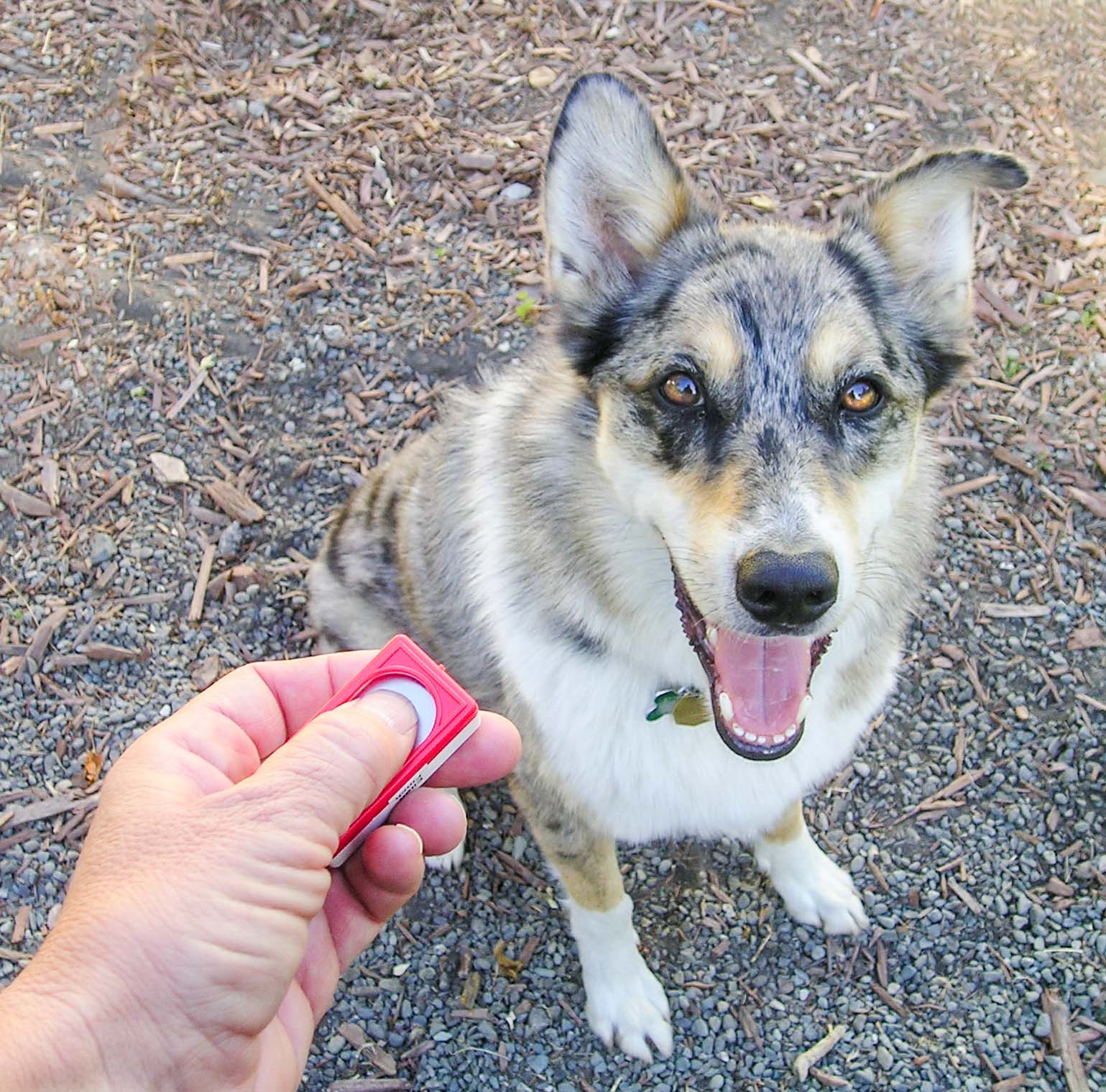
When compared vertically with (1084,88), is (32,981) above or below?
below

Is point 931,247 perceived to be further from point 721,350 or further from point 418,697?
point 418,697

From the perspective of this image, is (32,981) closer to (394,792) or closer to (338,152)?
(394,792)

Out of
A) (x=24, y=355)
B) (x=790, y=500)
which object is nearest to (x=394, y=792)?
(x=790, y=500)

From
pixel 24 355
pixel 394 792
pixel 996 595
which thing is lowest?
pixel 24 355

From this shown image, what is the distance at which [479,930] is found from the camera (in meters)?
4.19

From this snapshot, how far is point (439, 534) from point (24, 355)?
3.02 meters

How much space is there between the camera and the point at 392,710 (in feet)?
7.79

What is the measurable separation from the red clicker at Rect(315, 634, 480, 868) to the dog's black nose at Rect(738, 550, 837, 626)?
0.73 metres

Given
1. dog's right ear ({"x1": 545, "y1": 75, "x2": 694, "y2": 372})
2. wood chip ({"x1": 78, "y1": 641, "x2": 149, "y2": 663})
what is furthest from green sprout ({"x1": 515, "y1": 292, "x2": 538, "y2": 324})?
wood chip ({"x1": 78, "y1": 641, "x2": 149, "y2": 663})

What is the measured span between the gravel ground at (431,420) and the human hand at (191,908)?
6.46 feet

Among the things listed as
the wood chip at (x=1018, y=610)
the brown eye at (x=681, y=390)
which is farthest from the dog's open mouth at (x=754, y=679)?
the wood chip at (x=1018, y=610)

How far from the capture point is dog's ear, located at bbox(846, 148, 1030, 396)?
304cm

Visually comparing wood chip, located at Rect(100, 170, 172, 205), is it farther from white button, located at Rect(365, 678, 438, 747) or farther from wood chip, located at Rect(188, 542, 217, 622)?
white button, located at Rect(365, 678, 438, 747)

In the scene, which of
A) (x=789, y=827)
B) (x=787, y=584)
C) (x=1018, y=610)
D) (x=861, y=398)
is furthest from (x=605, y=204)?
(x=1018, y=610)
